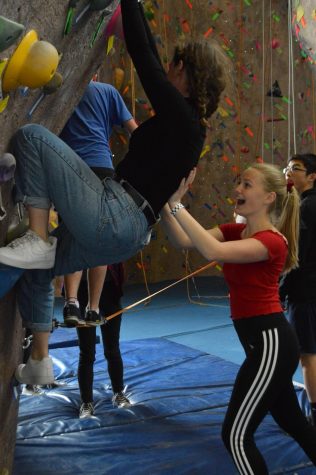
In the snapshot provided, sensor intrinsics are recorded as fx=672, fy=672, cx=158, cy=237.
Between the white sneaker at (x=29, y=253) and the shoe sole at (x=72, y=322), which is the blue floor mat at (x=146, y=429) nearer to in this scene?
the shoe sole at (x=72, y=322)

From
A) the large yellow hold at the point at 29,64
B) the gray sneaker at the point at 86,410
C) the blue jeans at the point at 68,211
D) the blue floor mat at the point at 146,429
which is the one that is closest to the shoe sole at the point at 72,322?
the blue floor mat at the point at 146,429

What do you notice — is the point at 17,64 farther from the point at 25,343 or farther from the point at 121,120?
the point at 121,120

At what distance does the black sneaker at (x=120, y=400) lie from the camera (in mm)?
4037

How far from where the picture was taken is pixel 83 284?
3.88 metres

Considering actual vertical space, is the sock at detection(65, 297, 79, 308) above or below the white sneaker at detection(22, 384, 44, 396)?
above

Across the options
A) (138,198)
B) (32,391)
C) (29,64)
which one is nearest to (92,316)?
(32,391)

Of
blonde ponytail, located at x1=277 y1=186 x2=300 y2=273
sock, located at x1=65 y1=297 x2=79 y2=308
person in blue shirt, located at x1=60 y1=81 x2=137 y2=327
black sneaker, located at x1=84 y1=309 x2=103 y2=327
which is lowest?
black sneaker, located at x1=84 y1=309 x2=103 y2=327

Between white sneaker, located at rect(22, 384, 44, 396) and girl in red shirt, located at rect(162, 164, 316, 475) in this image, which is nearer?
girl in red shirt, located at rect(162, 164, 316, 475)

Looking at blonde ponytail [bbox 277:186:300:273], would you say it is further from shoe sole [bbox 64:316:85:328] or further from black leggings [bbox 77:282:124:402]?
black leggings [bbox 77:282:124:402]

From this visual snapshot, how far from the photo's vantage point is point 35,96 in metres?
2.12

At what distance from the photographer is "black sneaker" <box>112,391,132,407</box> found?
4.04 m

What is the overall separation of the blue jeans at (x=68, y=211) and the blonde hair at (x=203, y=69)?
41 cm

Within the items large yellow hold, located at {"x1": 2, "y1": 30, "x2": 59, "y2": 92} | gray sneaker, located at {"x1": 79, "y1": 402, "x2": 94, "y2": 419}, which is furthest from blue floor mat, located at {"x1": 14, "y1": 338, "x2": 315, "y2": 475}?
large yellow hold, located at {"x1": 2, "y1": 30, "x2": 59, "y2": 92}

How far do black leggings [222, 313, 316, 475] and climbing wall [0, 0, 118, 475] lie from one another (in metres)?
0.85
